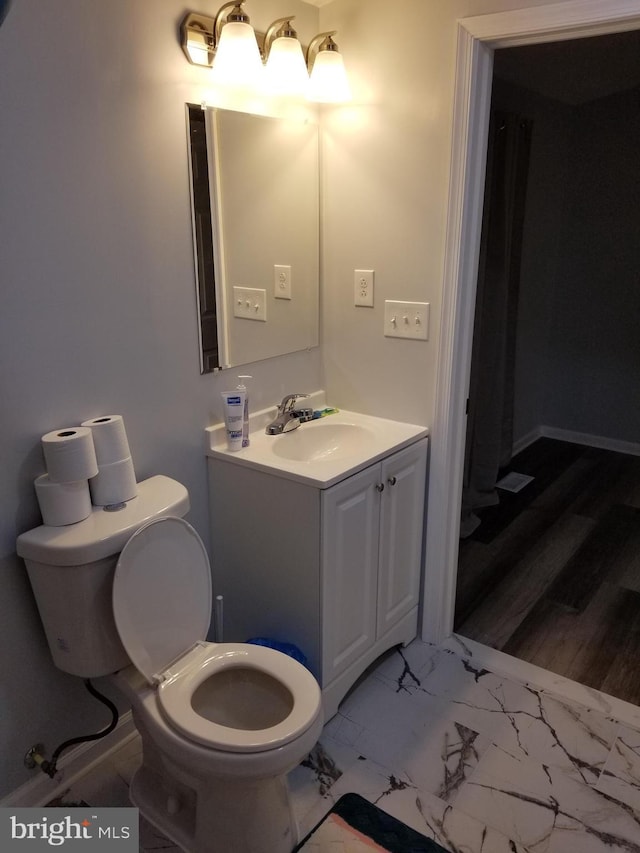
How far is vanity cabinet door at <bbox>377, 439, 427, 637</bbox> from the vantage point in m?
2.04

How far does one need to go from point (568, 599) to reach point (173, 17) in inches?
97.9

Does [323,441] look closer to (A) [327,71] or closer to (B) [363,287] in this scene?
(B) [363,287]

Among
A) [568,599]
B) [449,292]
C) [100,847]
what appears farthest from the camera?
[568,599]

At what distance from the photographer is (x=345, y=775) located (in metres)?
1.81

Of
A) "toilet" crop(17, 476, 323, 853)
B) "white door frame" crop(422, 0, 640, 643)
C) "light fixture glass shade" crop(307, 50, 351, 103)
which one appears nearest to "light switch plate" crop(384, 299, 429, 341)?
"white door frame" crop(422, 0, 640, 643)

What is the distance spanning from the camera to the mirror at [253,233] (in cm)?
186

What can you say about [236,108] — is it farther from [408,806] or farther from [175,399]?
[408,806]

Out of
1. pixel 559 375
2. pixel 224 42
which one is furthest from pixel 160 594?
pixel 559 375

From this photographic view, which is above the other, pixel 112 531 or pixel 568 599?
pixel 112 531

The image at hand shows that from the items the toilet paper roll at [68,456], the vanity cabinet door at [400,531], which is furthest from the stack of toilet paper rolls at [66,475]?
the vanity cabinet door at [400,531]

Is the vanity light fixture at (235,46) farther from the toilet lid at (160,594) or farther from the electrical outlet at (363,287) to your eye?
the toilet lid at (160,594)

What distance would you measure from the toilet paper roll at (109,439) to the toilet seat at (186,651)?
198 millimetres

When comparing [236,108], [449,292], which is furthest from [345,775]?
[236,108]

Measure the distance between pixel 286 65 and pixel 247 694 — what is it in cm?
177
